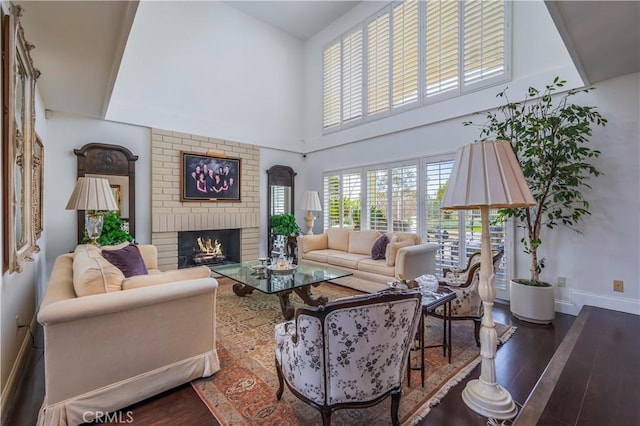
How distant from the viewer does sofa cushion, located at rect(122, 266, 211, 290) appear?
75.7 inches

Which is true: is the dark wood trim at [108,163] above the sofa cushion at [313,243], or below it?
above

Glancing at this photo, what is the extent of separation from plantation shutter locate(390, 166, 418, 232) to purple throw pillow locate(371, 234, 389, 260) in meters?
0.82

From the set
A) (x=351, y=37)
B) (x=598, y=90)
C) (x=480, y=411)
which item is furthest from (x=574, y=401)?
(x=351, y=37)

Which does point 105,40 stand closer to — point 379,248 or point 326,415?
point 326,415

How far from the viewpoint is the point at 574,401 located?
1860 millimetres

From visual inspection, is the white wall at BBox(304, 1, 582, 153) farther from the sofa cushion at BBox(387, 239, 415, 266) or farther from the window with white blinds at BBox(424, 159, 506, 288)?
the sofa cushion at BBox(387, 239, 415, 266)

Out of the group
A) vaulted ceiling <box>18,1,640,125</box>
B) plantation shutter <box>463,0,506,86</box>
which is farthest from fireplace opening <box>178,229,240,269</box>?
plantation shutter <box>463,0,506,86</box>

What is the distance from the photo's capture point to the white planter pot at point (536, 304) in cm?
312

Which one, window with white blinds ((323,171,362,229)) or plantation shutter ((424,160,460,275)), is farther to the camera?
window with white blinds ((323,171,362,229))

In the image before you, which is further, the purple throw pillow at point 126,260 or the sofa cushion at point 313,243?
the sofa cushion at point 313,243

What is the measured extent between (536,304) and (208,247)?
5.21m

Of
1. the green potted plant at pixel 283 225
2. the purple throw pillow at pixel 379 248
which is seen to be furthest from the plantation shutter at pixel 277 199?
the purple throw pillow at pixel 379 248

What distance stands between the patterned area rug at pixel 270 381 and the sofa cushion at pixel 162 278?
2.45ft

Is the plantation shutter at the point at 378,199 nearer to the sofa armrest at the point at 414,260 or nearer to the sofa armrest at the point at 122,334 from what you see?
the sofa armrest at the point at 414,260
